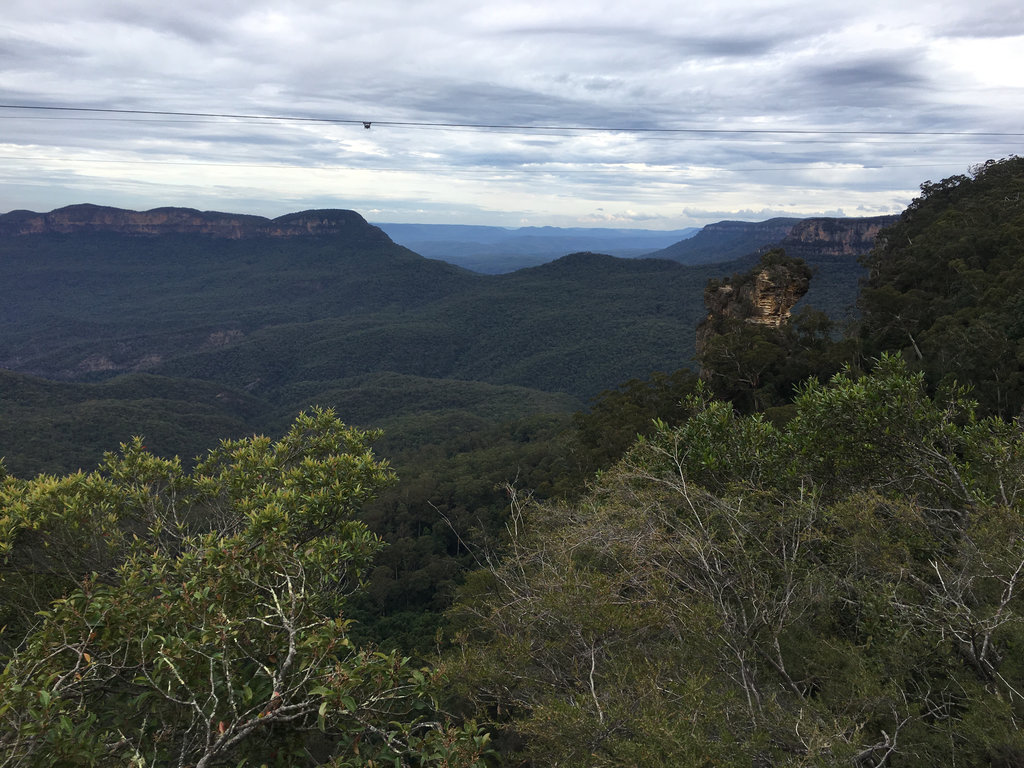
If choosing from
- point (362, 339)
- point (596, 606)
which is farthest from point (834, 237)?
point (596, 606)

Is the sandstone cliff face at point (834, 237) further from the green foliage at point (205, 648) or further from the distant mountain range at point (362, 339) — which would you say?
the green foliage at point (205, 648)

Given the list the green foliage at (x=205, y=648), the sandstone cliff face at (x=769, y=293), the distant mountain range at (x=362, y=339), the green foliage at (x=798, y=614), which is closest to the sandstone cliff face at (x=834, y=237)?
A: the distant mountain range at (x=362, y=339)

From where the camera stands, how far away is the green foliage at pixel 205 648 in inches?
165

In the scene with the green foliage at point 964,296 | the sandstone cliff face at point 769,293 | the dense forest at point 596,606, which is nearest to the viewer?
the dense forest at point 596,606

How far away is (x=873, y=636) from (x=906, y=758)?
1.39 metres

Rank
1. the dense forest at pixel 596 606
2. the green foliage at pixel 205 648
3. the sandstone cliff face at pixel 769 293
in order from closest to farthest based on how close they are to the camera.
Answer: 1. the green foliage at pixel 205 648
2. the dense forest at pixel 596 606
3. the sandstone cliff face at pixel 769 293

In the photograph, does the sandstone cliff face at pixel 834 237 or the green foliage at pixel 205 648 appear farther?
the sandstone cliff face at pixel 834 237

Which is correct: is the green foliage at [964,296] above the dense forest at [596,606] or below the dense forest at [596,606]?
above

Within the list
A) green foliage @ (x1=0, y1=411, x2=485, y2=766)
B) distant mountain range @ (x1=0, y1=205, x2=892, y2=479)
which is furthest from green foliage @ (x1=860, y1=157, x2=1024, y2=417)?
distant mountain range @ (x1=0, y1=205, x2=892, y2=479)

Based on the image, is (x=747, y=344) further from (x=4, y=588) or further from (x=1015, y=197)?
(x=4, y=588)

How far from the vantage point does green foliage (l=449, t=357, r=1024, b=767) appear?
542cm

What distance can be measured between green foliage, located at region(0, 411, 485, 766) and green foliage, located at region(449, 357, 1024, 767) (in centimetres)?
197

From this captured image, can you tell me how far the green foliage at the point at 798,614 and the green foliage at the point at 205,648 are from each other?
1.97 meters

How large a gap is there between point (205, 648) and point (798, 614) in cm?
651
